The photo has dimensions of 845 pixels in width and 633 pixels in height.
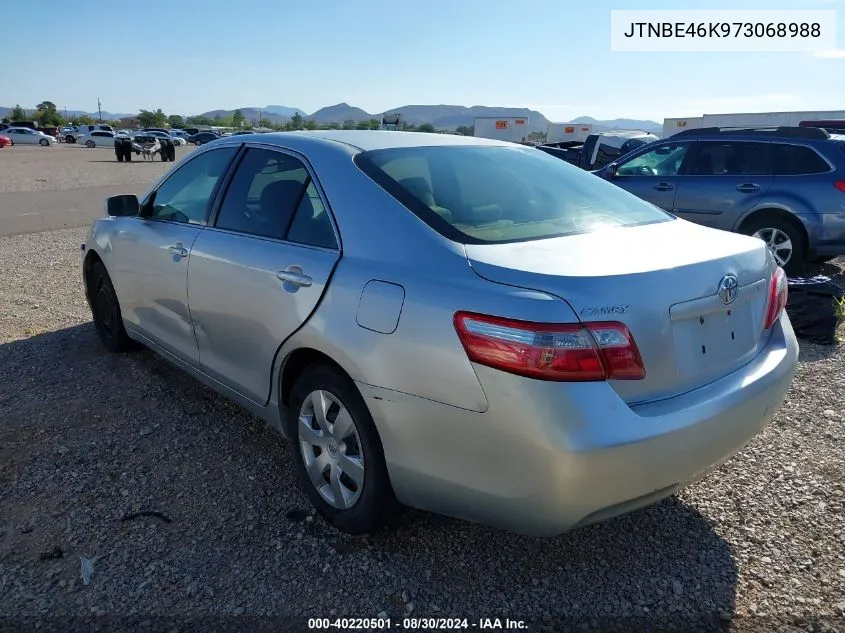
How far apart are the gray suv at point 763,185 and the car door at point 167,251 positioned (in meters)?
5.83

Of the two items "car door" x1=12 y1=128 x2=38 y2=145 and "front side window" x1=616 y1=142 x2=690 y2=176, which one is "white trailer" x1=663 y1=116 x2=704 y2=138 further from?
"car door" x1=12 y1=128 x2=38 y2=145

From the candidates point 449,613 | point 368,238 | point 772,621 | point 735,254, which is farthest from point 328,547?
point 735,254

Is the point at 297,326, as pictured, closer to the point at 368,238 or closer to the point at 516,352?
the point at 368,238

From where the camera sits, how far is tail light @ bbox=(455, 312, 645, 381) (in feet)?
6.97

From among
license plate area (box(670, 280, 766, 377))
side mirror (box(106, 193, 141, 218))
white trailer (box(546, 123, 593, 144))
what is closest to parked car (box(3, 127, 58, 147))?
white trailer (box(546, 123, 593, 144))

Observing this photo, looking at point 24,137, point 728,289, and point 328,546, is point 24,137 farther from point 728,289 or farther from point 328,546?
point 728,289

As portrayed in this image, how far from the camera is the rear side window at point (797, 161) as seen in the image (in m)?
7.71

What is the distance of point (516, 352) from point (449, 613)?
3.41 feet

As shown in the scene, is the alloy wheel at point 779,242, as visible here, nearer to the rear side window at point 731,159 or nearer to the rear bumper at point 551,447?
the rear side window at point 731,159

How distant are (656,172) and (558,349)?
7.69 metres

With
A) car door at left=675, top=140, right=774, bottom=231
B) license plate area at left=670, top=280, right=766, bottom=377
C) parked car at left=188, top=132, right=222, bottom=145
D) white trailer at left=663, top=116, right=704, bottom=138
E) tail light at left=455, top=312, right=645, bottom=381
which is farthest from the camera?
parked car at left=188, top=132, right=222, bottom=145

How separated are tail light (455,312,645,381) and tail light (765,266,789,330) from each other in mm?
977

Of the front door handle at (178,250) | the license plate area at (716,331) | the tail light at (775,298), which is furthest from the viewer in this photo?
the front door handle at (178,250)

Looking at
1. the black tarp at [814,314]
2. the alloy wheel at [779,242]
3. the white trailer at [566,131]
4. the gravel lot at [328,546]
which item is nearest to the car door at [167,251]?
the gravel lot at [328,546]
